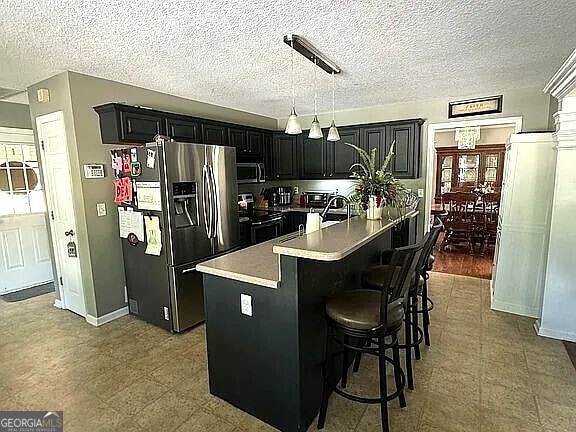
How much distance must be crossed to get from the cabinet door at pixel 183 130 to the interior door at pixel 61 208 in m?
1.02

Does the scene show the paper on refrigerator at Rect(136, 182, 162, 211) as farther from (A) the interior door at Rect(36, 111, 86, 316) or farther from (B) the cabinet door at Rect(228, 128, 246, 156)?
(B) the cabinet door at Rect(228, 128, 246, 156)

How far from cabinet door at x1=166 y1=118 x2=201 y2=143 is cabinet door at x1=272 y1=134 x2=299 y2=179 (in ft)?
5.87

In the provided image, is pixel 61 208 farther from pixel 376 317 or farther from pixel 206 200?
pixel 376 317

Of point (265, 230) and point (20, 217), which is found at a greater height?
point (20, 217)

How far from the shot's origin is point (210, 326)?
7.04ft

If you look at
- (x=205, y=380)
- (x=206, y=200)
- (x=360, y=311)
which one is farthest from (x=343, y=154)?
(x=205, y=380)

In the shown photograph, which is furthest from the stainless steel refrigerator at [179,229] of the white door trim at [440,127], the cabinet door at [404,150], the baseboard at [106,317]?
the white door trim at [440,127]

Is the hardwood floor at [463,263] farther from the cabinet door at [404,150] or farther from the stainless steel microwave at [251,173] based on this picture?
the stainless steel microwave at [251,173]

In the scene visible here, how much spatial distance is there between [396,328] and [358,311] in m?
0.26

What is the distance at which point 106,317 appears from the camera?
341 centimetres

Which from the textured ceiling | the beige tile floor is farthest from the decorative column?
the textured ceiling

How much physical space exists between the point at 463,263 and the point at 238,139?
4106 millimetres

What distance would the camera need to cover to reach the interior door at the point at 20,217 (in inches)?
169

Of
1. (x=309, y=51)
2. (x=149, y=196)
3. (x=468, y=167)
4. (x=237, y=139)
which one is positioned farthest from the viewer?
(x=468, y=167)
